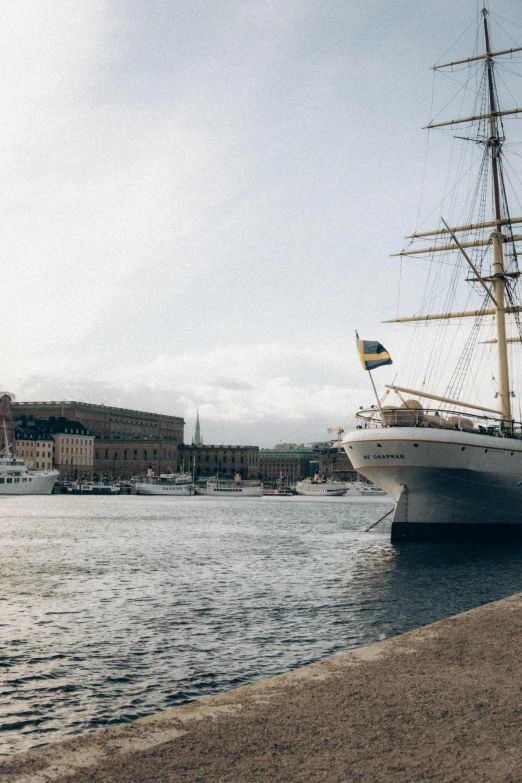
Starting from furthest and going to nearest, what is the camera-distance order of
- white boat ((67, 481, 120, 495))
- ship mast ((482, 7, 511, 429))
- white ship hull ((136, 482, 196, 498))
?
white ship hull ((136, 482, 196, 498))
white boat ((67, 481, 120, 495))
ship mast ((482, 7, 511, 429))

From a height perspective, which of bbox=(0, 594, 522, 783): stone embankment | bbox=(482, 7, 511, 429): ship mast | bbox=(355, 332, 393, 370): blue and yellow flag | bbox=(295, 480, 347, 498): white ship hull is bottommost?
bbox=(295, 480, 347, 498): white ship hull

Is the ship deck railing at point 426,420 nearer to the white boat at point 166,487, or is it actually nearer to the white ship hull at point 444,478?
the white ship hull at point 444,478

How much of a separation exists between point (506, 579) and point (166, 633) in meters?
15.9

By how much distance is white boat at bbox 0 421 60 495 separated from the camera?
147500 mm

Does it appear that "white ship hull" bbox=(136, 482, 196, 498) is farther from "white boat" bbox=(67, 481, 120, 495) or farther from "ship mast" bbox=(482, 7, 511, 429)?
"ship mast" bbox=(482, 7, 511, 429)

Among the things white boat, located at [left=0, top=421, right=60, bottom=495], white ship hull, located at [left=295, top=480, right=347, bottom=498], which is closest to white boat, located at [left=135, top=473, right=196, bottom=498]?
white boat, located at [left=0, top=421, right=60, bottom=495]

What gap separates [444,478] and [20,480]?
12672cm

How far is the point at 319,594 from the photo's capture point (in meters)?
25.6

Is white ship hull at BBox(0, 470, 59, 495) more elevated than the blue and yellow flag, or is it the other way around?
the blue and yellow flag

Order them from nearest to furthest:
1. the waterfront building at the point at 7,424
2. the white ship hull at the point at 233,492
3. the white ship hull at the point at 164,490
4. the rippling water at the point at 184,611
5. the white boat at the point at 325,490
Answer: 1. the rippling water at the point at 184,611
2. the white ship hull at the point at 164,490
3. the white ship hull at the point at 233,492
4. the waterfront building at the point at 7,424
5. the white boat at the point at 325,490

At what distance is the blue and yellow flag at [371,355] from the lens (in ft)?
121

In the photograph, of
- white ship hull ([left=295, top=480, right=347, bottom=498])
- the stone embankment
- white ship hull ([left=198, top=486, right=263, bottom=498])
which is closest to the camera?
the stone embankment

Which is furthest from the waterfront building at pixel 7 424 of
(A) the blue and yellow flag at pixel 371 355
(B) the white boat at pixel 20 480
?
(A) the blue and yellow flag at pixel 371 355

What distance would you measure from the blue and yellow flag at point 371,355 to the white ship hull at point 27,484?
413 ft
